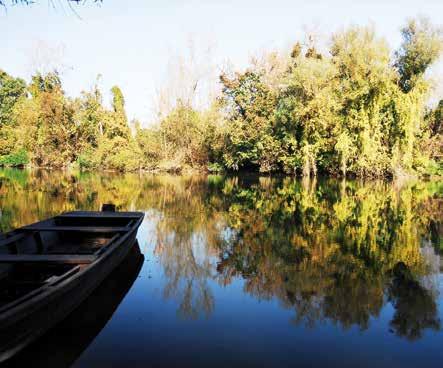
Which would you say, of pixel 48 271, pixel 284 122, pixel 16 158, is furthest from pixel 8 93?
pixel 48 271

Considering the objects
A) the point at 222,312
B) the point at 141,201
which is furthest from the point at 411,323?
the point at 141,201

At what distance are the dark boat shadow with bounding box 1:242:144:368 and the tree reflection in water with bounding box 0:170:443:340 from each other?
0.81 metres

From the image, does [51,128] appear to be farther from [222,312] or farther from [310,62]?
[222,312]

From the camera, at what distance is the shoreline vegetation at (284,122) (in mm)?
28719

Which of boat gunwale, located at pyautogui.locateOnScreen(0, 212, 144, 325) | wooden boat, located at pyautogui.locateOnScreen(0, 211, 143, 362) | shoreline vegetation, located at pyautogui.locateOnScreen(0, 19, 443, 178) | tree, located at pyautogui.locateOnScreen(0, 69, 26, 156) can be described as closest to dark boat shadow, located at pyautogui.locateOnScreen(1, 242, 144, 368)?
wooden boat, located at pyautogui.locateOnScreen(0, 211, 143, 362)

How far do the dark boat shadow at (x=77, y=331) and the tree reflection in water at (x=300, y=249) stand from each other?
81 centimetres

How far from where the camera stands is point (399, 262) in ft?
25.9

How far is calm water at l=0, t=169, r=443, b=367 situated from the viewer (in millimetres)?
4270

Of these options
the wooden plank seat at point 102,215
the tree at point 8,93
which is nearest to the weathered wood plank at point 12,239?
the wooden plank seat at point 102,215

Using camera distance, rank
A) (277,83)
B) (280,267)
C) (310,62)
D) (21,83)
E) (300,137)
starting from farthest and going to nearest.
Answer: (21,83) < (277,83) < (300,137) < (310,62) < (280,267)

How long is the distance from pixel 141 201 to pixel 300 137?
20.7 metres

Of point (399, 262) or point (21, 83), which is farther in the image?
point (21, 83)

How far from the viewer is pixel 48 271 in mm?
5621

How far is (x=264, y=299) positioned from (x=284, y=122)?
95.9ft
